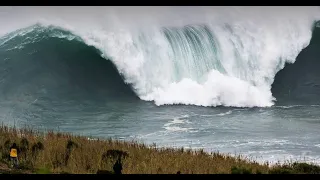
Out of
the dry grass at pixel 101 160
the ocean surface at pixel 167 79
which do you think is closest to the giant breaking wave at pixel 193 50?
the ocean surface at pixel 167 79

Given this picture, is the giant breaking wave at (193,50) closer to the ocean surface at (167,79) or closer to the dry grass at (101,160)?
the ocean surface at (167,79)

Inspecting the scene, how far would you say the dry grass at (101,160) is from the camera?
365 inches

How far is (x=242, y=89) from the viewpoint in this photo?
92.2 feet

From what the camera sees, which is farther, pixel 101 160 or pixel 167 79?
pixel 167 79

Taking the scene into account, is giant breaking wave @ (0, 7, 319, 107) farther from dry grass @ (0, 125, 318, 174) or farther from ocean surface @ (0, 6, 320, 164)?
dry grass @ (0, 125, 318, 174)

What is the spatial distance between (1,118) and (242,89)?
12461 millimetres

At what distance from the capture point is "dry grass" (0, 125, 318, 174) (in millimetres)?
9281

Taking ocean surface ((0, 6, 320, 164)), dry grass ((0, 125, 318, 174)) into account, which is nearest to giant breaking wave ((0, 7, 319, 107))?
ocean surface ((0, 6, 320, 164))

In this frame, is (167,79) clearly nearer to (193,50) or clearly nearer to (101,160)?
(193,50)

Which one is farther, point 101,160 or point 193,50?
point 193,50

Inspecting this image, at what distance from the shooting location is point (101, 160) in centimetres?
970

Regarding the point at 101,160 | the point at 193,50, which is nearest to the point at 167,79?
the point at 193,50
